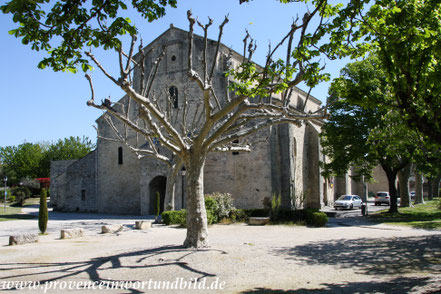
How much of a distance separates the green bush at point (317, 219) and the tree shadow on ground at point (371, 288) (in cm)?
1109

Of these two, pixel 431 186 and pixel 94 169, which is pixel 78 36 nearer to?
pixel 94 169

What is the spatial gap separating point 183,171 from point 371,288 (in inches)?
631

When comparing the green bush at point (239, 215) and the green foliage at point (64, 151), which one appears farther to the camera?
the green foliage at point (64, 151)

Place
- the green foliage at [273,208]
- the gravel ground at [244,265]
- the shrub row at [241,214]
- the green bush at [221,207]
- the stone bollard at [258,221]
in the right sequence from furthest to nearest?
1. the green bush at [221,207]
2. the green foliage at [273,208]
3. the stone bollard at [258,221]
4. the shrub row at [241,214]
5. the gravel ground at [244,265]

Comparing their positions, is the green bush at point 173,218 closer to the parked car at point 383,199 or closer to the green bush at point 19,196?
the parked car at point 383,199

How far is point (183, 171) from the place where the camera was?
2189 centimetres

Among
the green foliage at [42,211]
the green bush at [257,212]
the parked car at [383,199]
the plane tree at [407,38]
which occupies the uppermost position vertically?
the plane tree at [407,38]

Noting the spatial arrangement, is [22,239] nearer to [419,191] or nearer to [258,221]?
[258,221]

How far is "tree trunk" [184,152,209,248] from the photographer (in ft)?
34.3

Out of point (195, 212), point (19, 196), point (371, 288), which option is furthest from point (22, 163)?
point (371, 288)

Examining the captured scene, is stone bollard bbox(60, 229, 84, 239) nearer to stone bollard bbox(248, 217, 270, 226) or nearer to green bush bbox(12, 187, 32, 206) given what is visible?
stone bollard bbox(248, 217, 270, 226)

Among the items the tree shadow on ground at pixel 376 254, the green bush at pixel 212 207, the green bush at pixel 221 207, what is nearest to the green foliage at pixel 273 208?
the green bush at pixel 221 207

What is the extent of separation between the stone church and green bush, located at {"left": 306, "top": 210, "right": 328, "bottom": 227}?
5379mm

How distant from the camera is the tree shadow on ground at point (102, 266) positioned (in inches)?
316
